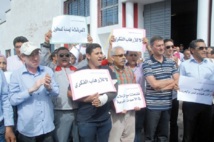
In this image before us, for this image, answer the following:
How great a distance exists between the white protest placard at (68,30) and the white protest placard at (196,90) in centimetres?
192

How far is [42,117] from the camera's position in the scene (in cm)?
306

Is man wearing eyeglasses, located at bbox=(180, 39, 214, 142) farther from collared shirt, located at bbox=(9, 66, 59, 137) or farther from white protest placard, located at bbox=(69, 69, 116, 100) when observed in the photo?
collared shirt, located at bbox=(9, 66, 59, 137)

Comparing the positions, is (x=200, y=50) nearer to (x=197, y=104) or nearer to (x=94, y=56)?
(x=197, y=104)

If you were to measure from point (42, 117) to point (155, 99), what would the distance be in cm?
164

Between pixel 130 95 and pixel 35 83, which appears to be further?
pixel 130 95

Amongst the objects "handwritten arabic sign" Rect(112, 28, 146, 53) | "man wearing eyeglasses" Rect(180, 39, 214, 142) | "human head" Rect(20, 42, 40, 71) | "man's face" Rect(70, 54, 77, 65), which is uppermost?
"handwritten arabic sign" Rect(112, 28, 146, 53)

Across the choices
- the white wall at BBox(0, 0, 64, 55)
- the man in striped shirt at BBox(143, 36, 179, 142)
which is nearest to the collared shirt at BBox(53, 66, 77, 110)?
the man in striped shirt at BBox(143, 36, 179, 142)

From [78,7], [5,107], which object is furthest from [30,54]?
[78,7]

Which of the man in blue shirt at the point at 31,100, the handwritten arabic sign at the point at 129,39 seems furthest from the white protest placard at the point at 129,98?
the man in blue shirt at the point at 31,100

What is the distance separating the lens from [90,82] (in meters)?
3.36

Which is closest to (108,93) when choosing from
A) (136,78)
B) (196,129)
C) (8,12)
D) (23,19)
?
(136,78)

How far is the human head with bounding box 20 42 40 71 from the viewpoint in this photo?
9.84 ft

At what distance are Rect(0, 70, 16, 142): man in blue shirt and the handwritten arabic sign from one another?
1877mm

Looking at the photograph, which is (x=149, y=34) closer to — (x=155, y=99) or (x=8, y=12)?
(x=155, y=99)
